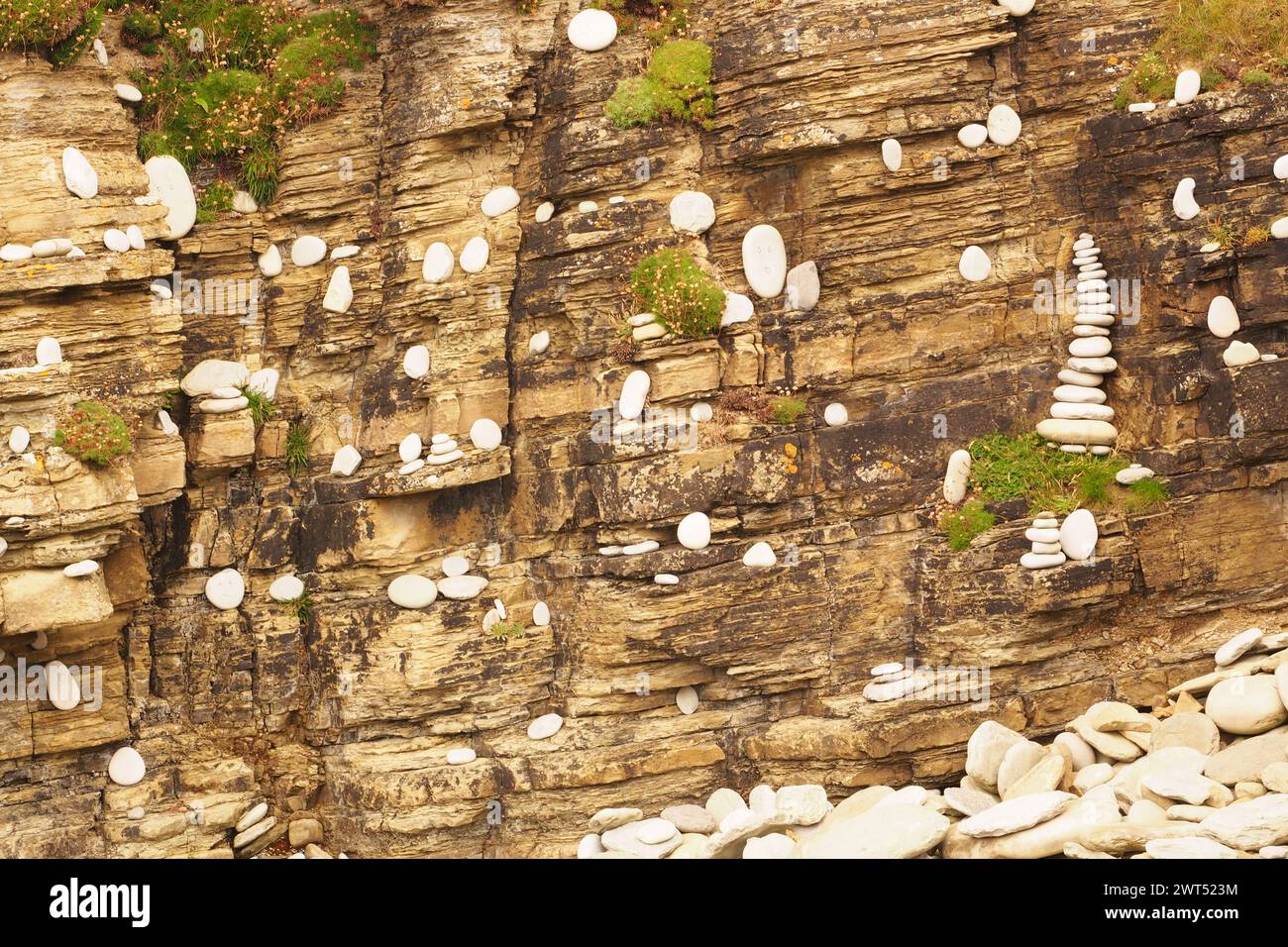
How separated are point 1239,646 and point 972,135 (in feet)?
18.5

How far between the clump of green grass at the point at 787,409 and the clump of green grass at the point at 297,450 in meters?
4.92

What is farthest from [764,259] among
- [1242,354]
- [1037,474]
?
[1242,354]

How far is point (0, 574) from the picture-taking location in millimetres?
13633

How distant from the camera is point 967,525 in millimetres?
14789

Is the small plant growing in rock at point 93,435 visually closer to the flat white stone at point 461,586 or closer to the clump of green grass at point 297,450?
the clump of green grass at point 297,450

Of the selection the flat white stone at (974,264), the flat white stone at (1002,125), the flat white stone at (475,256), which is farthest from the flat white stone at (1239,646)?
the flat white stone at (475,256)

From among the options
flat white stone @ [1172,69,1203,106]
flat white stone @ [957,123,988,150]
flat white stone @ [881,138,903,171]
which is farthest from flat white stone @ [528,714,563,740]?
flat white stone @ [1172,69,1203,106]

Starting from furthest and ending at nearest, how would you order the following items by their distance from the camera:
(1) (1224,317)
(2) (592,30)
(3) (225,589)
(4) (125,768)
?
(2) (592,30) < (3) (225,589) < (4) (125,768) < (1) (1224,317)

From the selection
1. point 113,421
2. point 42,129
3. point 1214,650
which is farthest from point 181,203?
point 1214,650

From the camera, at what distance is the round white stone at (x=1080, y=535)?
47.1 ft

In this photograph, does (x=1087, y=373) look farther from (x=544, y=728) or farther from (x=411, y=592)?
(x=411, y=592)

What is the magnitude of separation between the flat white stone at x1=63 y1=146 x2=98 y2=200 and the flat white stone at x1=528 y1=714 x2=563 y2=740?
6.84m

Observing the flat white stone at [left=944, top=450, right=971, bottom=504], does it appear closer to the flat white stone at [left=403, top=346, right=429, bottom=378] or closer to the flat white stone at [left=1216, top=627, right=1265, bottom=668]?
the flat white stone at [left=1216, top=627, right=1265, bottom=668]

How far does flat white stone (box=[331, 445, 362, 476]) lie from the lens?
15.6 m
